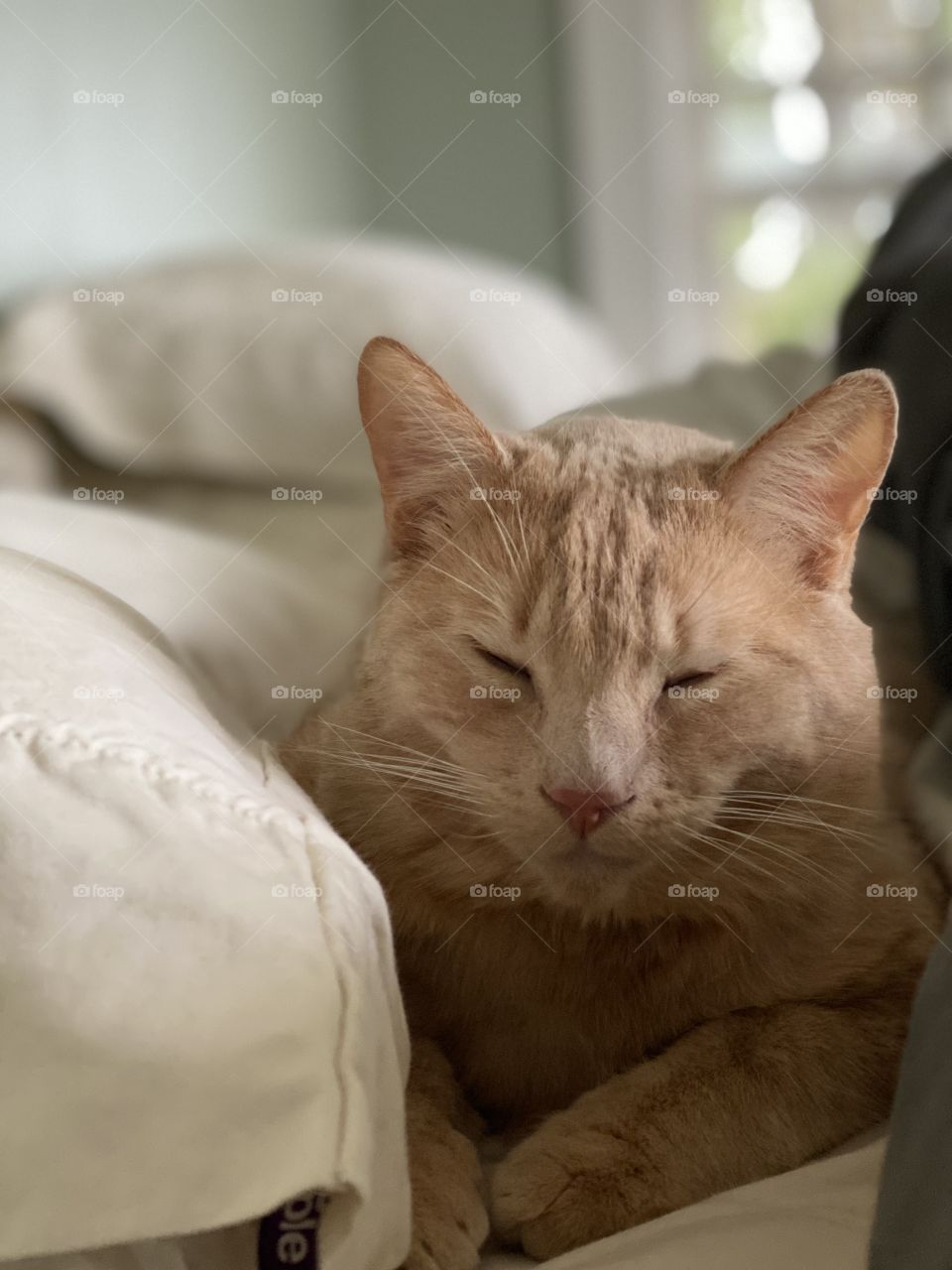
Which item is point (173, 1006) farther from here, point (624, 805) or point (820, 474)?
point (820, 474)

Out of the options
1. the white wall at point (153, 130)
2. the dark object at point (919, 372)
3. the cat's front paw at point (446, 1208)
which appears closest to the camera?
the cat's front paw at point (446, 1208)

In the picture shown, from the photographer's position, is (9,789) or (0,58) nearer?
(9,789)

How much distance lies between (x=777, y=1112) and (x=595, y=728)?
267 mm

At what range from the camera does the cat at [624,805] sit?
2.33ft

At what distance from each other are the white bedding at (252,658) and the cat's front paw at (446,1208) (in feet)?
0.13

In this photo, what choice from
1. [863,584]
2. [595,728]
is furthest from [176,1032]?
[863,584]

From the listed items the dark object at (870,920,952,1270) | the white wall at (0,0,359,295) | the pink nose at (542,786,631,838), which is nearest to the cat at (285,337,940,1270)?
the pink nose at (542,786,631,838)

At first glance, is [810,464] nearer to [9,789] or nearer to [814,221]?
[9,789]

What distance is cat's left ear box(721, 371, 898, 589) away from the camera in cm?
75

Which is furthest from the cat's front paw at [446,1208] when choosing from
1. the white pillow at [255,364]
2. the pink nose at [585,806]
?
the white pillow at [255,364]

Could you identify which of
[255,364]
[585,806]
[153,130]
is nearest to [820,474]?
[585,806]

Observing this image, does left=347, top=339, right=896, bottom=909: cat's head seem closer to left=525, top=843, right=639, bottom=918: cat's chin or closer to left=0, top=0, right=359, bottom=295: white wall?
left=525, top=843, right=639, bottom=918: cat's chin

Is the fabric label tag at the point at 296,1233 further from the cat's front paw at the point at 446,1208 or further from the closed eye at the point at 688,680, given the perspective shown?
the closed eye at the point at 688,680

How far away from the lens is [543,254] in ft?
6.66
